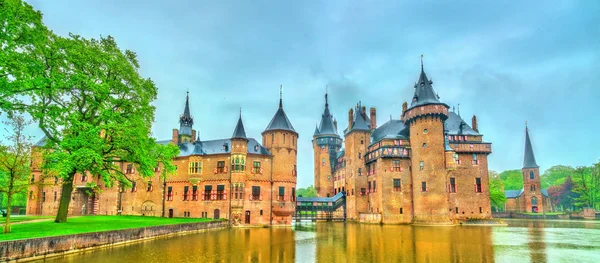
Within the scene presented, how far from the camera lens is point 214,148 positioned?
Answer: 41125mm

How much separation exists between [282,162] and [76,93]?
22.2 m

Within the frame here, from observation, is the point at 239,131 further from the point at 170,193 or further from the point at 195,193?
the point at 170,193

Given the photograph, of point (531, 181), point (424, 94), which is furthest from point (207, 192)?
point (531, 181)

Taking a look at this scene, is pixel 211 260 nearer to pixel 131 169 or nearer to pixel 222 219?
pixel 222 219

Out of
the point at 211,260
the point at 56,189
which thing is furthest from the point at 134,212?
the point at 211,260

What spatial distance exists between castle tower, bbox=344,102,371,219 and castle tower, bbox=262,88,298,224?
45.4ft

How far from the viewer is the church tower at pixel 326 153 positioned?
6975 centimetres

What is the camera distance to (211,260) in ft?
49.5

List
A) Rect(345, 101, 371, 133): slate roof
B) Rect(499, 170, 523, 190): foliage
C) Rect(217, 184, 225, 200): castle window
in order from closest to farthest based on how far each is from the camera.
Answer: Rect(217, 184, 225, 200): castle window → Rect(345, 101, 371, 133): slate roof → Rect(499, 170, 523, 190): foliage

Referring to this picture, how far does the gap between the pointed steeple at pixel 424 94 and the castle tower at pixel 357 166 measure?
937 centimetres

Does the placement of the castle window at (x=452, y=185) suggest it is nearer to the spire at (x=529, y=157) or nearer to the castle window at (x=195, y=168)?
the castle window at (x=195, y=168)

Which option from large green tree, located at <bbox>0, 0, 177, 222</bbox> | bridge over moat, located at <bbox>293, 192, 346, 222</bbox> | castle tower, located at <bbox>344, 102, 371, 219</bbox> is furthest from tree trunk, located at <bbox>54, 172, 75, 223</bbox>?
castle tower, located at <bbox>344, 102, 371, 219</bbox>

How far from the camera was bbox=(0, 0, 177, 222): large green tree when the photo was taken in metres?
17.8

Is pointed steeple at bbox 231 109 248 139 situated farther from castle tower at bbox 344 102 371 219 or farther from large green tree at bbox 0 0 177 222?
castle tower at bbox 344 102 371 219
